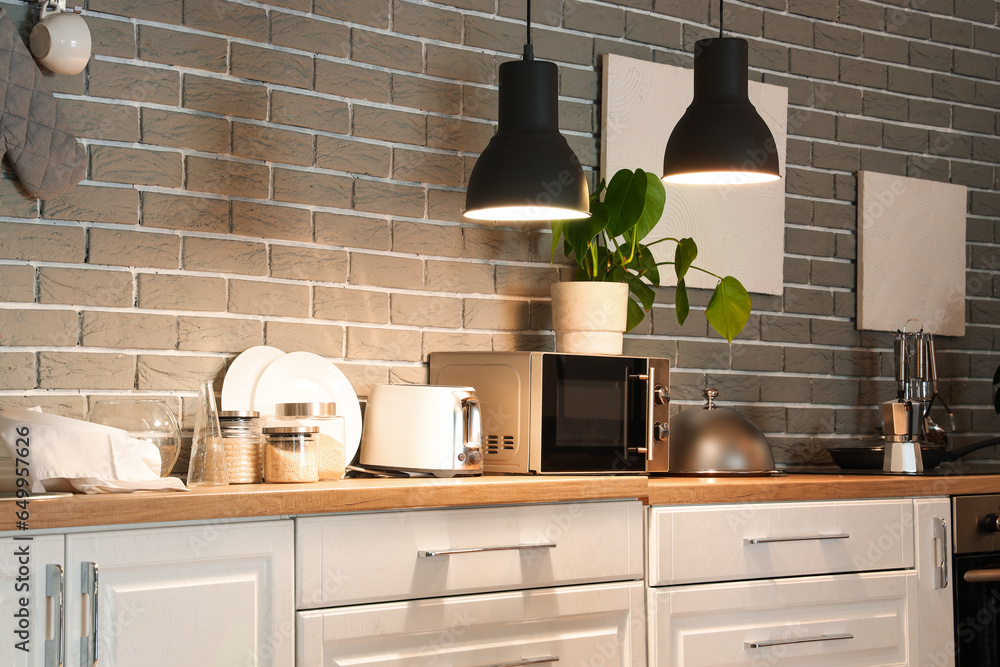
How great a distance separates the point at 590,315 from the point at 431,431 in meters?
0.50

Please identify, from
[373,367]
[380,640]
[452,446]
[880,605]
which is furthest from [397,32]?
[880,605]

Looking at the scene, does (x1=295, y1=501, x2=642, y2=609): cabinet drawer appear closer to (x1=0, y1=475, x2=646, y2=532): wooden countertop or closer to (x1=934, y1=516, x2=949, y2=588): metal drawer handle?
(x1=0, y1=475, x2=646, y2=532): wooden countertop

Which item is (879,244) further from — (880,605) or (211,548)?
(211,548)

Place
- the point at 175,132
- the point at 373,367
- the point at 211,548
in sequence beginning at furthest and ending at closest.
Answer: the point at 373,367 → the point at 175,132 → the point at 211,548

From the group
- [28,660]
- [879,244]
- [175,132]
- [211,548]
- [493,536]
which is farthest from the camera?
[879,244]

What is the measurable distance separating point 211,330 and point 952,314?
231 cm

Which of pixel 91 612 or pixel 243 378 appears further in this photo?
pixel 243 378

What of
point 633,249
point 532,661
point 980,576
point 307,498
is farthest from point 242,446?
point 980,576

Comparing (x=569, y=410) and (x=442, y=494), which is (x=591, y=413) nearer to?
(x=569, y=410)

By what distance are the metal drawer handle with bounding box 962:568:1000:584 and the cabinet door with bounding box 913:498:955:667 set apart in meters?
0.05

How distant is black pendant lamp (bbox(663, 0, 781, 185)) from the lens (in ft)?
6.68

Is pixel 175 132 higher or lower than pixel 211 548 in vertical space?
higher

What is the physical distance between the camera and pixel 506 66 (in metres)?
1.99

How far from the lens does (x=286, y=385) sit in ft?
6.85
